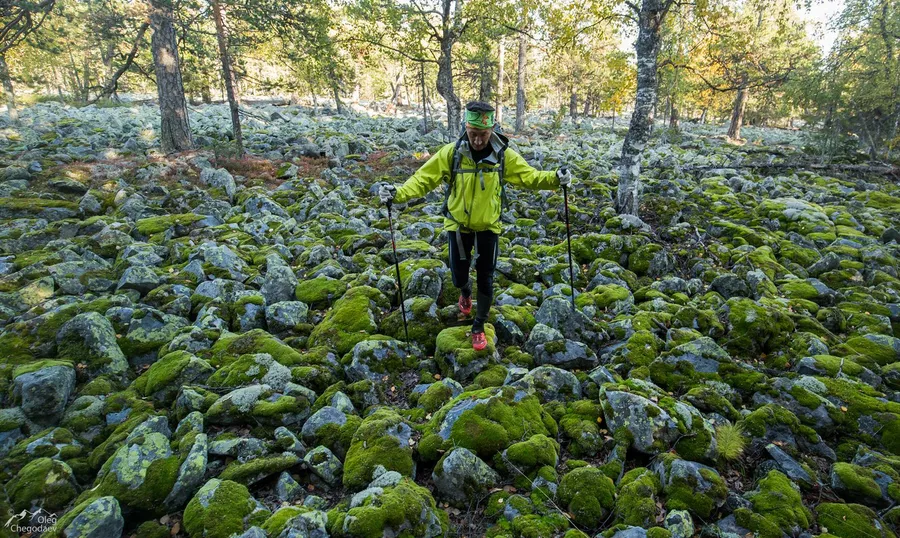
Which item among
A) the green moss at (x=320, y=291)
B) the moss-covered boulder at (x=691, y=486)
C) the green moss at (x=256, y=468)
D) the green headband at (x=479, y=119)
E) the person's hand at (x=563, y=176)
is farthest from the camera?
the green moss at (x=320, y=291)

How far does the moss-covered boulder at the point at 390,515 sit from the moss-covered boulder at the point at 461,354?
83.3 inches

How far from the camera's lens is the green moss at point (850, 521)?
357 cm

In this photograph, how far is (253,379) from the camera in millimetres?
5480

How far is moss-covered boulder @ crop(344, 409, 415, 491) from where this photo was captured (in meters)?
4.24

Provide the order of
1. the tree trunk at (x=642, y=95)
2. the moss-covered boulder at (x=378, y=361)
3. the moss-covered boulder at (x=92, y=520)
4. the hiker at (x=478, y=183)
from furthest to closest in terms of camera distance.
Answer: the tree trunk at (x=642, y=95), the moss-covered boulder at (x=378, y=361), the hiker at (x=478, y=183), the moss-covered boulder at (x=92, y=520)

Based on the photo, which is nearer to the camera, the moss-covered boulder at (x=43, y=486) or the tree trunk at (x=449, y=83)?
the moss-covered boulder at (x=43, y=486)

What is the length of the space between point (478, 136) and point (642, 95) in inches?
275

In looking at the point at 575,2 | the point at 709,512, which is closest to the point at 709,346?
the point at 709,512

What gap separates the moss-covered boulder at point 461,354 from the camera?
5938mm

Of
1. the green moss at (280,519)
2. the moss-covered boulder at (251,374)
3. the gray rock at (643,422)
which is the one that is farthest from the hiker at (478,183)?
the green moss at (280,519)

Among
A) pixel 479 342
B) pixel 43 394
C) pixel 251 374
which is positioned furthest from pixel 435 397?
pixel 43 394

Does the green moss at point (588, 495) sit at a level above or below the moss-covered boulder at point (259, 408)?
below

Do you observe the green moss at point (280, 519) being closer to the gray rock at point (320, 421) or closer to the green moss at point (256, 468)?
the green moss at point (256, 468)

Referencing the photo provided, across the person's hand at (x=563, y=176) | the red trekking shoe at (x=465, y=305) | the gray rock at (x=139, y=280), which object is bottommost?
the red trekking shoe at (x=465, y=305)
